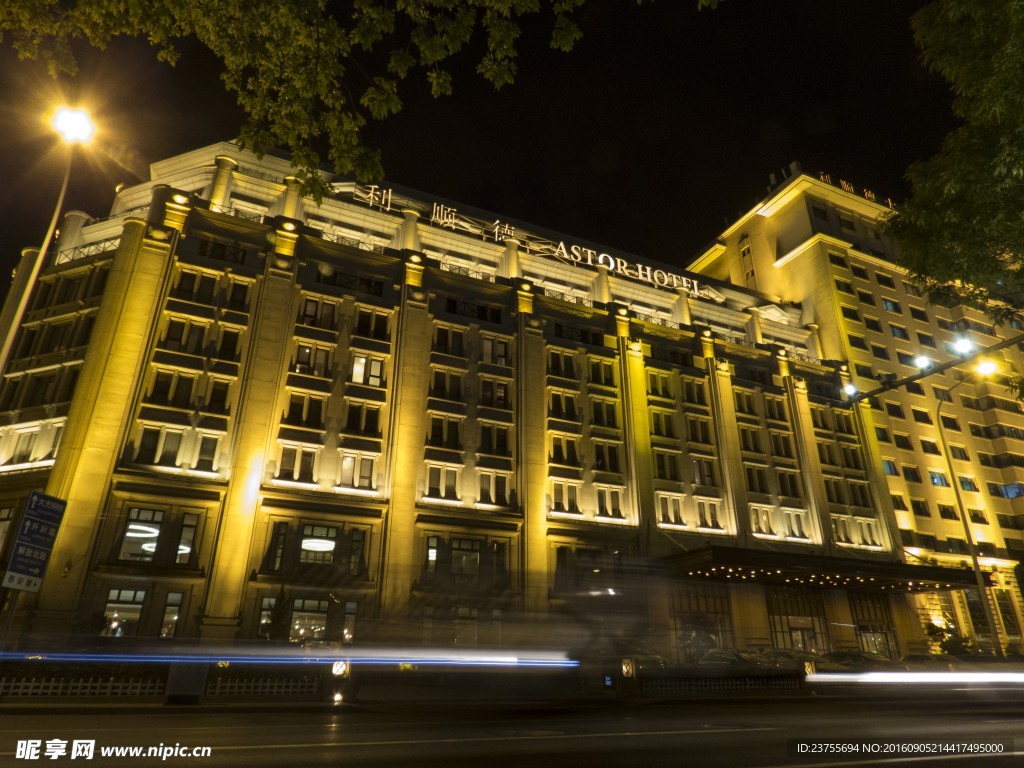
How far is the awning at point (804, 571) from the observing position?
35.5 metres

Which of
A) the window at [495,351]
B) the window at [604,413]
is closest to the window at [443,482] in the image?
the window at [495,351]

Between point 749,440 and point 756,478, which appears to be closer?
point 756,478

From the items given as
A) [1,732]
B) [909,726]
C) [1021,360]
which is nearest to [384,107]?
[1,732]

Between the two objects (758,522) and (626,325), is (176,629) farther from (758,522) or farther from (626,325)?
(758,522)

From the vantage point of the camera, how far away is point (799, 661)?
99.7 feet

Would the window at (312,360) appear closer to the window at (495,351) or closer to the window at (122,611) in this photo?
the window at (495,351)

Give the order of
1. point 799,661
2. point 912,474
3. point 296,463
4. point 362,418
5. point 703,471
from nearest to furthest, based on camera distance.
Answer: point 799,661 → point 296,463 → point 362,418 → point 703,471 → point 912,474

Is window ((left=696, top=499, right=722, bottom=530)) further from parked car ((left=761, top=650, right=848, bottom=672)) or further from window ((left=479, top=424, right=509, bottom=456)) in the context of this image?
window ((left=479, top=424, right=509, bottom=456))

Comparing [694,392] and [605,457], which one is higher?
[694,392]

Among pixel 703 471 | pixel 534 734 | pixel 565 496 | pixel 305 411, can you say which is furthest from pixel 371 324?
pixel 534 734

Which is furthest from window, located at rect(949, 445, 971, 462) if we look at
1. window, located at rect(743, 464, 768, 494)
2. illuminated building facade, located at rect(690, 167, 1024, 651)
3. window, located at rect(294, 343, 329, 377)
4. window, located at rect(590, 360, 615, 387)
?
window, located at rect(294, 343, 329, 377)

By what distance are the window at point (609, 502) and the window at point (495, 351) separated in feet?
36.2

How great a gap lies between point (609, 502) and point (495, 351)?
13079 mm

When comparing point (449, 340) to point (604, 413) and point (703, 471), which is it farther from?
point (703, 471)
